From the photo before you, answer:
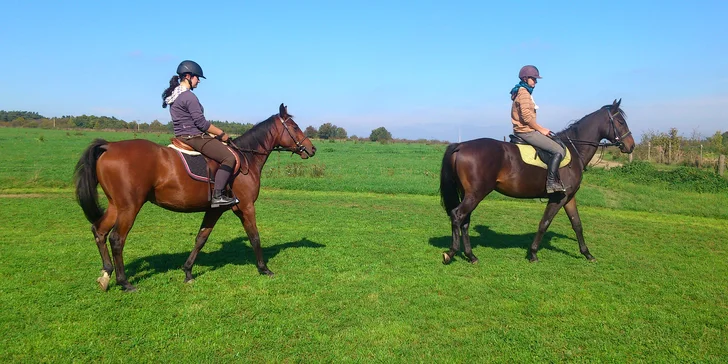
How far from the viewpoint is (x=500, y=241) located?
995 cm

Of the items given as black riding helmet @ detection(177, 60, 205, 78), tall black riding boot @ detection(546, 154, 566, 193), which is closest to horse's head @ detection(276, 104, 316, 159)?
black riding helmet @ detection(177, 60, 205, 78)

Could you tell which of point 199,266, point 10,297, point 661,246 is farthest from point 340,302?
point 661,246

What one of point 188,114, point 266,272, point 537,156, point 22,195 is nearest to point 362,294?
point 266,272

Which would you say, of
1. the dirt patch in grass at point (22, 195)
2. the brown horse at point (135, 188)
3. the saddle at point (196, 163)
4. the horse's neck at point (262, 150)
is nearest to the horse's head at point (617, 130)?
the horse's neck at point (262, 150)

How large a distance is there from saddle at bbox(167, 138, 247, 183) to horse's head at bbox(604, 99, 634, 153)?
7088 millimetres

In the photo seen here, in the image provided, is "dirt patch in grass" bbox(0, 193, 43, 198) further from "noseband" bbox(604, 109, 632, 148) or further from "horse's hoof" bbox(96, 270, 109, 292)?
"noseband" bbox(604, 109, 632, 148)

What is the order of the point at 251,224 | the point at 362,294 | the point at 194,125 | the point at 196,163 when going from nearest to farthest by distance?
1. the point at 362,294
2. the point at 196,163
3. the point at 194,125
4. the point at 251,224

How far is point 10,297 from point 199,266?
2.54 m

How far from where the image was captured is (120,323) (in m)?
4.96

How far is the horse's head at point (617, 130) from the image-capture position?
850 cm

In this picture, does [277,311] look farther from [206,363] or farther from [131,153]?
[131,153]

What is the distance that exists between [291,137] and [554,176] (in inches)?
188

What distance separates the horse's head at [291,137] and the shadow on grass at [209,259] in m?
2.13

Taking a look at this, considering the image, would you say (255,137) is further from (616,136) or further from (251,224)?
(616,136)
